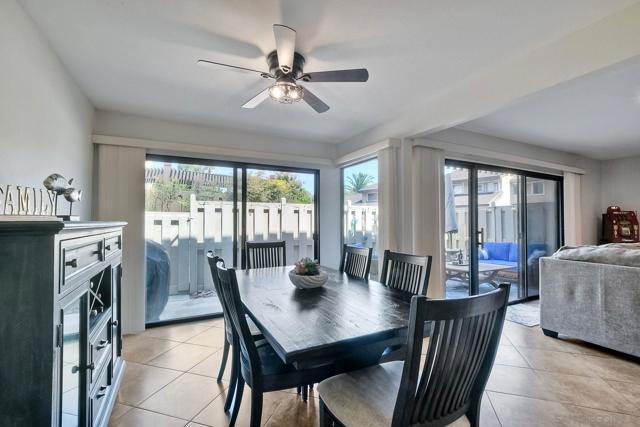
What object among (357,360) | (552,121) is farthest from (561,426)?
(552,121)

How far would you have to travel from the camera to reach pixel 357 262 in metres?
2.73

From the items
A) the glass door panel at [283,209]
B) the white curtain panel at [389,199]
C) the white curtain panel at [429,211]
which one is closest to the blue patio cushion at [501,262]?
the white curtain panel at [429,211]

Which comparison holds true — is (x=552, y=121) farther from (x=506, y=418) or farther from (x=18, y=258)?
(x=18, y=258)

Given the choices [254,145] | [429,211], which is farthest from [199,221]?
[429,211]

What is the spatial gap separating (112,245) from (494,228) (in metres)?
4.57

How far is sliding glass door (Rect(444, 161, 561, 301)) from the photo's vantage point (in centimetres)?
400

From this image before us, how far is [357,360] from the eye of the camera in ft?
5.11

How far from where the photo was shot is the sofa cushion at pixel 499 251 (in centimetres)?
430

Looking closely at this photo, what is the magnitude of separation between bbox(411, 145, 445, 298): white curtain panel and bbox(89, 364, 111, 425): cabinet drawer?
2878mm

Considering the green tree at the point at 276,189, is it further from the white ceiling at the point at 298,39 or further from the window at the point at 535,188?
the window at the point at 535,188

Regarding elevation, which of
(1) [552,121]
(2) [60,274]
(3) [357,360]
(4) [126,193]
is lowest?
(3) [357,360]

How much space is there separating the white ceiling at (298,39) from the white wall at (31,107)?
0.41ft

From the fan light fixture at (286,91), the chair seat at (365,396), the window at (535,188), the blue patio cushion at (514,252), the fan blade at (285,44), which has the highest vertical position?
the fan blade at (285,44)

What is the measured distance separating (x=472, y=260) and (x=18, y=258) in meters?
4.36
